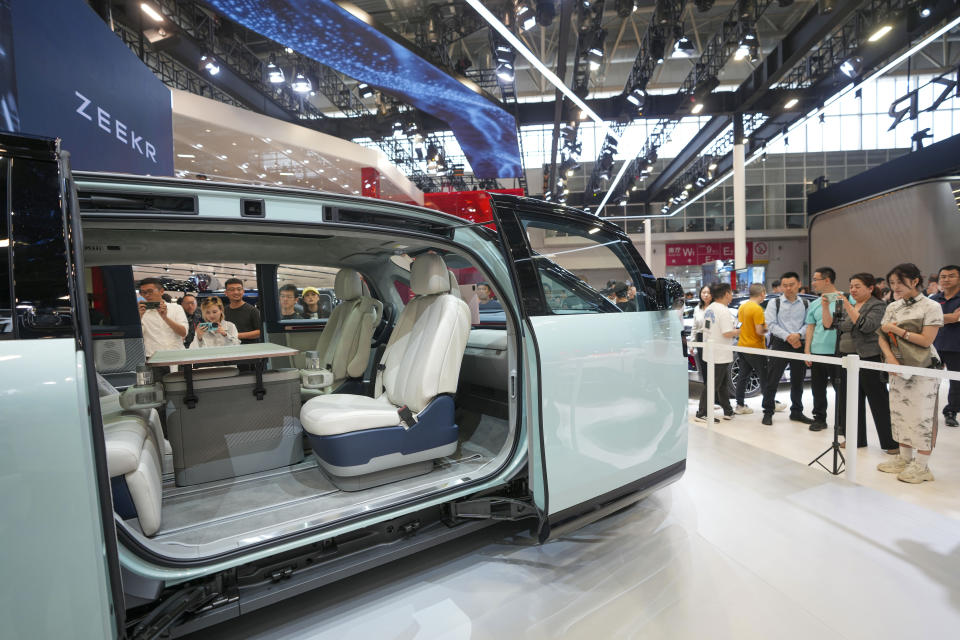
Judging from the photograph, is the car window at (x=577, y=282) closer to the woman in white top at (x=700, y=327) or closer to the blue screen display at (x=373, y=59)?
the woman in white top at (x=700, y=327)

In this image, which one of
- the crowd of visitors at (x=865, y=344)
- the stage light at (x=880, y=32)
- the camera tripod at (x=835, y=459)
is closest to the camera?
the crowd of visitors at (x=865, y=344)

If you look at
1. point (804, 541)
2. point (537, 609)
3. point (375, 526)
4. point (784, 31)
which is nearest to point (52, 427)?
point (375, 526)

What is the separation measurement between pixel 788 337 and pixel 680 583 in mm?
3710

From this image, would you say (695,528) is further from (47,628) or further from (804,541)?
(47,628)

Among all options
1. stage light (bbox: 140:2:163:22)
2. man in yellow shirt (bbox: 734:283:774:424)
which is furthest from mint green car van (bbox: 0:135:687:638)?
stage light (bbox: 140:2:163:22)

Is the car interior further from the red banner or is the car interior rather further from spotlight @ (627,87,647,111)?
the red banner

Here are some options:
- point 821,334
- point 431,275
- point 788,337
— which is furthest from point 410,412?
point 788,337

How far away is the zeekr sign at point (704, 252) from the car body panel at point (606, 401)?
65.3 ft

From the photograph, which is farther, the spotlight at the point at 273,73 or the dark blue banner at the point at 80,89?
the spotlight at the point at 273,73

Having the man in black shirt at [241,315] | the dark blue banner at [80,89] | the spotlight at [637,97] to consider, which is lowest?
the man in black shirt at [241,315]

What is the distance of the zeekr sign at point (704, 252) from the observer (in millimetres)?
19922

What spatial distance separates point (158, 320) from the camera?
4.00 m

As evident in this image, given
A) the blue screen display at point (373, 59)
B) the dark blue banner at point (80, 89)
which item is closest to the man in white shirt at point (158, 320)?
the dark blue banner at point (80, 89)

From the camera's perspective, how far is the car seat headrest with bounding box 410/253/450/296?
2.47 meters
